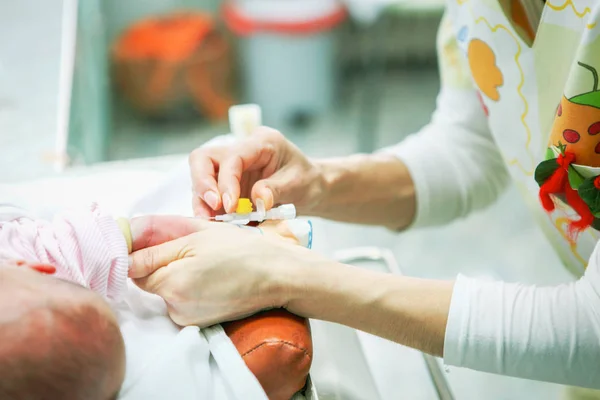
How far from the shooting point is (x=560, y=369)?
0.69 metres

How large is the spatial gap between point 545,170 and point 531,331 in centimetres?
20

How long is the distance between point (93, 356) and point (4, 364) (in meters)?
0.08

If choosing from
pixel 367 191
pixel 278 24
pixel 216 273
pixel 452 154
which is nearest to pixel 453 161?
pixel 452 154

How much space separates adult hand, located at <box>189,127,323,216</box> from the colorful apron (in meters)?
0.28

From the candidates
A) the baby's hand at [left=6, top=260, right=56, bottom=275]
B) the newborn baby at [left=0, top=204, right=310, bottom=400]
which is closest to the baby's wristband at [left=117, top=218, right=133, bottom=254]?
the newborn baby at [left=0, top=204, right=310, bottom=400]

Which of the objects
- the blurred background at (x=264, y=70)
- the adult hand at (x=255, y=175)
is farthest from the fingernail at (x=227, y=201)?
the blurred background at (x=264, y=70)

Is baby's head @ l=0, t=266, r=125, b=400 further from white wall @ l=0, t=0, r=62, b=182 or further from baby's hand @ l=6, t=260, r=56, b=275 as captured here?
white wall @ l=0, t=0, r=62, b=182

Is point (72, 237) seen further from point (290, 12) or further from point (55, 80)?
point (290, 12)

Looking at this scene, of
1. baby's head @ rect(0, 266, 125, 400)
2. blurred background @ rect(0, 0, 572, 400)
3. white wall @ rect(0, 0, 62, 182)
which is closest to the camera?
baby's head @ rect(0, 266, 125, 400)

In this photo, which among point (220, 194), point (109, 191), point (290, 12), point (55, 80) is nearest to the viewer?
point (220, 194)

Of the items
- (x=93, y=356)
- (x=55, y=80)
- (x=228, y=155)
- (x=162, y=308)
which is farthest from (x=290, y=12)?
(x=93, y=356)

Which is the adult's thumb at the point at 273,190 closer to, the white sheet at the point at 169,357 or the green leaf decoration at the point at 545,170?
the white sheet at the point at 169,357

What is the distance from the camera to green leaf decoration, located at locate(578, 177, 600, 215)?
707mm

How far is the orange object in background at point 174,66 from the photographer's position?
2.40 meters
